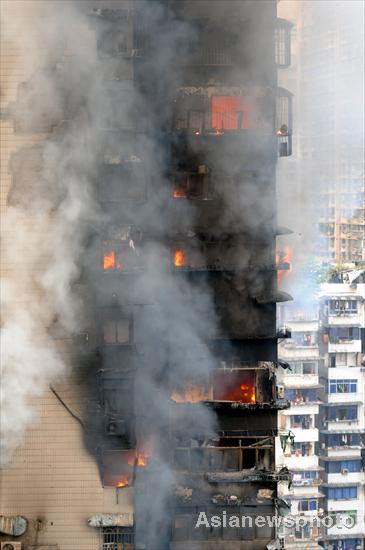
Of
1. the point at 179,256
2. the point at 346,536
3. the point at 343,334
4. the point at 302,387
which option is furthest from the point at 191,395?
the point at 346,536

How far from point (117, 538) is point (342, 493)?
53.2ft

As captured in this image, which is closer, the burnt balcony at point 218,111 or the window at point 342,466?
the burnt balcony at point 218,111

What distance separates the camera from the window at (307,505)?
1234 inches

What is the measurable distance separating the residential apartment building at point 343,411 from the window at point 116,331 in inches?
621

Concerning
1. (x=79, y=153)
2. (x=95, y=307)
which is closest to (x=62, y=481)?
(x=95, y=307)

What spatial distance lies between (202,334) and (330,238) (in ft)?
91.5

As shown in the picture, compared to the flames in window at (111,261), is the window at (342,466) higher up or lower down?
lower down

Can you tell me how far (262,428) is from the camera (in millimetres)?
18000

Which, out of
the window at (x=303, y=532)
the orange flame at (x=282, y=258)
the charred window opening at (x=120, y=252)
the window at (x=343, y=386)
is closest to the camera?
the charred window opening at (x=120, y=252)

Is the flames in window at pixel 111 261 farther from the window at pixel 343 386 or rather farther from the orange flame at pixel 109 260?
the window at pixel 343 386

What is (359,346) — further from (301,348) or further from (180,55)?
(180,55)

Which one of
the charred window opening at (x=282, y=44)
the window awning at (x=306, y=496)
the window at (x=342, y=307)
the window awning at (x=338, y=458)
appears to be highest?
the charred window opening at (x=282, y=44)

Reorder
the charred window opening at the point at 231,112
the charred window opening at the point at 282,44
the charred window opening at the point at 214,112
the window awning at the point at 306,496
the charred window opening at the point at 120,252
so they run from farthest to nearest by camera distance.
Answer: the window awning at the point at 306,496 → the charred window opening at the point at 282,44 → the charred window opening at the point at 231,112 → the charred window opening at the point at 214,112 → the charred window opening at the point at 120,252

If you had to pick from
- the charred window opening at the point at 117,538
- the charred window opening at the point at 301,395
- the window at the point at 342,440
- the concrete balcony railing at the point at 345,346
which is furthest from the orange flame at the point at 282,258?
the window at the point at 342,440
